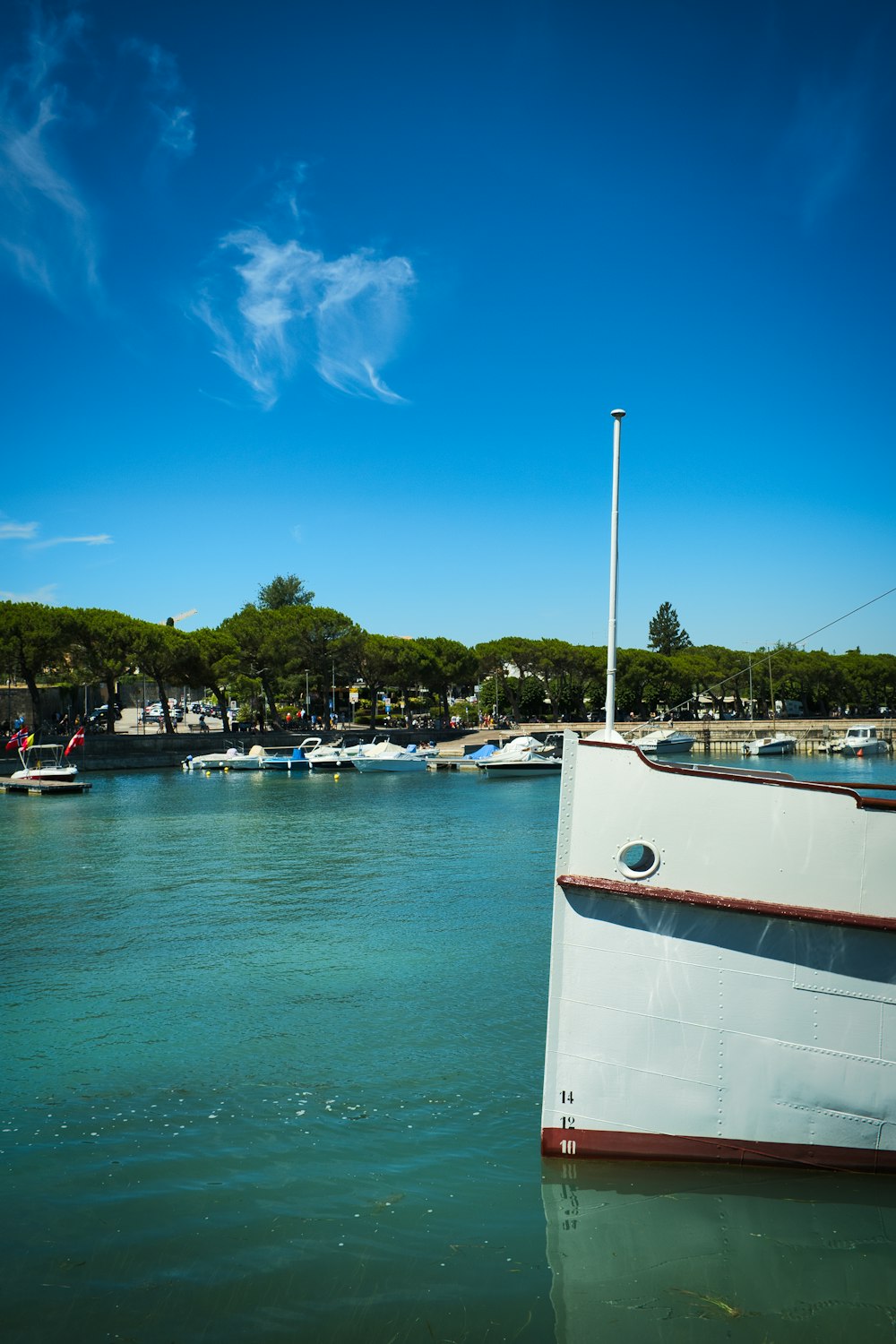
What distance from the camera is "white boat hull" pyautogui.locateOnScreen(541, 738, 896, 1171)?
6.58 meters

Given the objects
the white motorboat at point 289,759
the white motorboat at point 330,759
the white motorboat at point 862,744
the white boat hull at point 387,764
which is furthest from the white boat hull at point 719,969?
the white motorboat at point 862,744

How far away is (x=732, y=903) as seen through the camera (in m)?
6.65

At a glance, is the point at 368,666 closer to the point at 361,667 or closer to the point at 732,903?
the point at 361,667

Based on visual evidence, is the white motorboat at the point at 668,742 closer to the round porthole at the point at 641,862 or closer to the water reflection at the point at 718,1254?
the water reflection at the point at 718,1254

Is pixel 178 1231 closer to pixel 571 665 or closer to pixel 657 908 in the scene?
pixel 657 908

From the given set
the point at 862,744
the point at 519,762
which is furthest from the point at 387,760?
the point at 862,744

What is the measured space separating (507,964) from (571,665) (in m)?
78.5

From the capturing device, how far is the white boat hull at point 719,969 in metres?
6.58

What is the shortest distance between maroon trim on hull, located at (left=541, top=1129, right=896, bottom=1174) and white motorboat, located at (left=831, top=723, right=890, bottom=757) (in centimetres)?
7881

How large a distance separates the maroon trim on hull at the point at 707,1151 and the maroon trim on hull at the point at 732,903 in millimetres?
1682

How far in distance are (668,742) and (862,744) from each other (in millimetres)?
15691

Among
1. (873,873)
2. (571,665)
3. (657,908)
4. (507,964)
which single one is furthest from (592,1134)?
(571,665)

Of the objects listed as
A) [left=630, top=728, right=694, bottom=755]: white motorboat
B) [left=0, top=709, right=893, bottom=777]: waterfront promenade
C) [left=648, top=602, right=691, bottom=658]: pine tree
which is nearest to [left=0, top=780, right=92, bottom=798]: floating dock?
[left=0, top=709, right=893, bottom=777]: waterfront promenade

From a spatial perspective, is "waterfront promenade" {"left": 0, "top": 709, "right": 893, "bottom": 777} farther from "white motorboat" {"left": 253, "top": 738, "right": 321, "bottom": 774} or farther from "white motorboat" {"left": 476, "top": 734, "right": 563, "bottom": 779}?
"white motorboat" {"left": 476, "top": 734, "right": 563, "bottom": 779}
